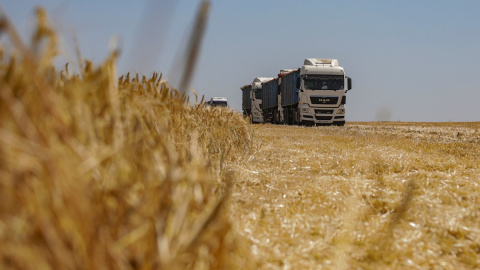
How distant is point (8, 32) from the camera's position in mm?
1406

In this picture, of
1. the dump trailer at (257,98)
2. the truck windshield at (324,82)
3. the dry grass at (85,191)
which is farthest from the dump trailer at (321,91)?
the dry grass at (85,191)

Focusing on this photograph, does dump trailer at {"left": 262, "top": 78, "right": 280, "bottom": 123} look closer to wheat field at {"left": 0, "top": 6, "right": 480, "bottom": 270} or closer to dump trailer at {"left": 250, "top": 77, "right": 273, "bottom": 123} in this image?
dump trailer at {"left": 250, "top": 77, "right": 273, "bottom": 123}

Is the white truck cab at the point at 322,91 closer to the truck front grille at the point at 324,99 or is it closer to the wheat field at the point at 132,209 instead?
the truck front grille at the point at 324,99

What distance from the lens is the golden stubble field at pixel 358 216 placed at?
4.05m

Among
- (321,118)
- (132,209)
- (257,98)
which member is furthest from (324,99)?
(132,209)

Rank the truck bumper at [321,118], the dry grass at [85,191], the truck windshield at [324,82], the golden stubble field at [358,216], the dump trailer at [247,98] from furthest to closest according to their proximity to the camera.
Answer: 1. the dump trailer at [247,98]
2. the truck bumper at [321,118]
3. the truck windshield at [324,82]
4. the golden stubble field at [358,216]
5. the dry grass at [85,191]

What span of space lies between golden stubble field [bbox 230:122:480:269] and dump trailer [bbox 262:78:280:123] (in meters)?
34.3

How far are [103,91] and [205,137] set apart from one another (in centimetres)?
540

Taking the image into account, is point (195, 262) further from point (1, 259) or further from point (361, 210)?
point (361, 210)

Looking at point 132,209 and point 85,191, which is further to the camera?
point 132,209

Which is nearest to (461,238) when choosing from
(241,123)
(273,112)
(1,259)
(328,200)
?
(328,200)

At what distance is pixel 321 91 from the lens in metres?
31.8

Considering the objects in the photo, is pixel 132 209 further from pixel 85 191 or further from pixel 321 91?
pixel 321 91

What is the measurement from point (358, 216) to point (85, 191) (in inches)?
151
